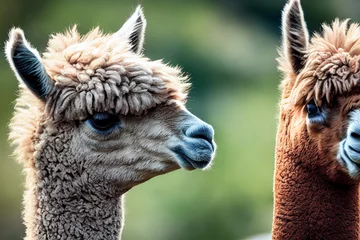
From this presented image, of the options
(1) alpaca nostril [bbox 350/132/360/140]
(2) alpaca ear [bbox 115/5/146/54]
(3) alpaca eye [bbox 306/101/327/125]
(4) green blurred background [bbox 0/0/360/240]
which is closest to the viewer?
(1) alpaca nostril [bbox 350/132/360/140]

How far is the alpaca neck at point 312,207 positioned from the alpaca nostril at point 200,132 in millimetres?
1023

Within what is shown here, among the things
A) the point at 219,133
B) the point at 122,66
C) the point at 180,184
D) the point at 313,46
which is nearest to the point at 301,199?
the point at 313,46

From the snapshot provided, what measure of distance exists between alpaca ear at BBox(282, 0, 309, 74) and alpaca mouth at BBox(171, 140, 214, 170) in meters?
1.28

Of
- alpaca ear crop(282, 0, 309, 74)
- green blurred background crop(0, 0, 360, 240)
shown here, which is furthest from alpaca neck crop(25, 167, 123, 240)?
green blurred background crop(0, 0, 360, 240)

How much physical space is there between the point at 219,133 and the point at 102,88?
14.6 m

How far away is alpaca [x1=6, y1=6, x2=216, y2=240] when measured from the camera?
6109mm

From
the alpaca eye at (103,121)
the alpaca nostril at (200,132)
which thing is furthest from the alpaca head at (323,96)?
the alpaca eye at (103,121)

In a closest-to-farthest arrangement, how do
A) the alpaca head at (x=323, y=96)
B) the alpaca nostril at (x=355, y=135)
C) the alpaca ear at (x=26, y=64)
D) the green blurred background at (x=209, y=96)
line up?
the alpaca ear at (x=26, y=64)
the alpaca nostril at (x=355, y=135)
the alpaca head at (x=323, y=96)
the green blurred background at (x=209, y=96)

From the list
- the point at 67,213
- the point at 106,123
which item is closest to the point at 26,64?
the point at 106,123

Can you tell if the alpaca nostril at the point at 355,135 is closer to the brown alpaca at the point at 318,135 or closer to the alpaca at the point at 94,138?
the brown alpaca at the point at 318,135

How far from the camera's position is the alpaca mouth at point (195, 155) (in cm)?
603

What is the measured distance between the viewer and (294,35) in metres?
7.01

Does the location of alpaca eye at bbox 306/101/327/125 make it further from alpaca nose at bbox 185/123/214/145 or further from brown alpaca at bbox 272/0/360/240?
alpaca nose at bbox 185/123/214/145

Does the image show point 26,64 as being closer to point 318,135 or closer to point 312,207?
point 318,135
